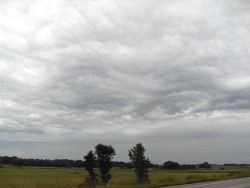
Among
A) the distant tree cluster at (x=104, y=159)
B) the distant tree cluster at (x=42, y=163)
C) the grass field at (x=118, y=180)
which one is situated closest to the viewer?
the grass field at (x=118, y=180)

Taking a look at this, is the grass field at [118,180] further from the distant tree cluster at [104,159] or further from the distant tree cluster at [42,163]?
the distant tree cluster at [42,163]

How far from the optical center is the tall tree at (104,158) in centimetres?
4938

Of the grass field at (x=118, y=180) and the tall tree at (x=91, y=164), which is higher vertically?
the tall tree at (x=91, y=164)

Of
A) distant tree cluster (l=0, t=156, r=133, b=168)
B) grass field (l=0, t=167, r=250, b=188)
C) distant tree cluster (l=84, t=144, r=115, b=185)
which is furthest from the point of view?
distant tree cluster (l=0, t=156, r=133, b=168)

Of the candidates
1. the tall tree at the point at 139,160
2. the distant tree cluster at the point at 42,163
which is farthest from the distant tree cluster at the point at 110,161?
the distant tree cluster at the point at 42,163

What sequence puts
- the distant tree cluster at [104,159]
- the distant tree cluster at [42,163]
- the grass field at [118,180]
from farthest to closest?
the distant tree cluster at [42,163] → the distant tree cluster at [104,159] → the grass field at [118,180]

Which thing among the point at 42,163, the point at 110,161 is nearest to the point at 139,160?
the point at 110,161

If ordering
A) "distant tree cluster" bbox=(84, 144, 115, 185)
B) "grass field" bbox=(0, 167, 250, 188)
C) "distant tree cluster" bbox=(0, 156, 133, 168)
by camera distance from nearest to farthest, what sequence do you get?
"grass field" bbox=(0, 167, 250, 188) < "distant tree cluster" bbox=(84, 144, 115, 185) < "distant tree cluster" bbox=(0, 156, 133, 168)

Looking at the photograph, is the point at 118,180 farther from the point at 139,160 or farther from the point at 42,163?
the point at 42,163

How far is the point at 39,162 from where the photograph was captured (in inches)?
6388

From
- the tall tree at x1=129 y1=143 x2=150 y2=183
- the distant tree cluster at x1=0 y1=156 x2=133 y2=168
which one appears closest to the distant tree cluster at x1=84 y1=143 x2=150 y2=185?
the tall tree at x1=129 y1=143 x2=150 y2=183

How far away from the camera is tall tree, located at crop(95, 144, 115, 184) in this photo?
4938 cm

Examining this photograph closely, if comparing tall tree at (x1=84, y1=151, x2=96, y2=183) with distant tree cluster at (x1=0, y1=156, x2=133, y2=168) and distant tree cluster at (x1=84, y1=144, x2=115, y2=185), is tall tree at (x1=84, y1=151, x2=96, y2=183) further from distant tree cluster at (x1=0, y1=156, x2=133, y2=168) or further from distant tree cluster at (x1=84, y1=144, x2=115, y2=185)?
distant tree cluster at (x1=0, y1=156, x2=133, y2=168)

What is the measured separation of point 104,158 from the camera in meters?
49.9
